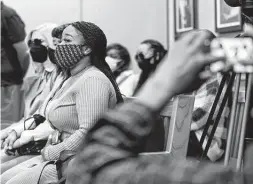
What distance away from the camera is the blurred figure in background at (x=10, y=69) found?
5.08m

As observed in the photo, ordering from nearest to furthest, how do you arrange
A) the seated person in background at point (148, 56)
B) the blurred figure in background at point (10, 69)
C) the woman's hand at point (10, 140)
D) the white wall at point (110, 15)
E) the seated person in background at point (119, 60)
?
the woman's hand at point (10, 140) < the seated person in background at point (148, 56) < the seated person in background at point (119, 60) < the blurred figure in background at point (10, 69) < the white wall at point (110, 15)

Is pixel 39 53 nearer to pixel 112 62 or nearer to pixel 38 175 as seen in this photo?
pixel 112 62

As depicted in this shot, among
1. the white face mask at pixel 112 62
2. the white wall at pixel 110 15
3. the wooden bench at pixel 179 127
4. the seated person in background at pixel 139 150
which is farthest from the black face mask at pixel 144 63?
the seated person in background at pixel 139 150

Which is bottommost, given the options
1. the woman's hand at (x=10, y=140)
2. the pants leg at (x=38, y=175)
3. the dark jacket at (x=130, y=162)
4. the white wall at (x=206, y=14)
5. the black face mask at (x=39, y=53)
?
the woman's hand at (x=10, y=140)

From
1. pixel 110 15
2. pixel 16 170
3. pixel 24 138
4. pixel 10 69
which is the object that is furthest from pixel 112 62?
pixel 16 170

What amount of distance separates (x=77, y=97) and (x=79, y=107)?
65 millimetres

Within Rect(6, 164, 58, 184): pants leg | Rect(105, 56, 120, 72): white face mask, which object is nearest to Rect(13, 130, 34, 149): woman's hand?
Rect(6, 164, 58, 184): pants leg

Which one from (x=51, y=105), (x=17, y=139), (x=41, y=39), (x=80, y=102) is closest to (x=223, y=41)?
(x=80, y=102)

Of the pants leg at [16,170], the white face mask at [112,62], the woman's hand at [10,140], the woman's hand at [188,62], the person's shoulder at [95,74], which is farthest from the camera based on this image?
the white face mask at [112,62]

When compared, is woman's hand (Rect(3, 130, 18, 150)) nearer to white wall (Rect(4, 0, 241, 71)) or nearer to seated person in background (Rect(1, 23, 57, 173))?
seated person in background (Rect(1, 23, 57, 173))

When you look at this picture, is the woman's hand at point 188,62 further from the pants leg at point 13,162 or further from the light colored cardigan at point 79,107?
the pants leg at point 13,162

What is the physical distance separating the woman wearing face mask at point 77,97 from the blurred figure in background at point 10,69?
2.49m

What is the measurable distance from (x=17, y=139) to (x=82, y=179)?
8.30 feet

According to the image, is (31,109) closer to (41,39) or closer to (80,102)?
(41,39)
